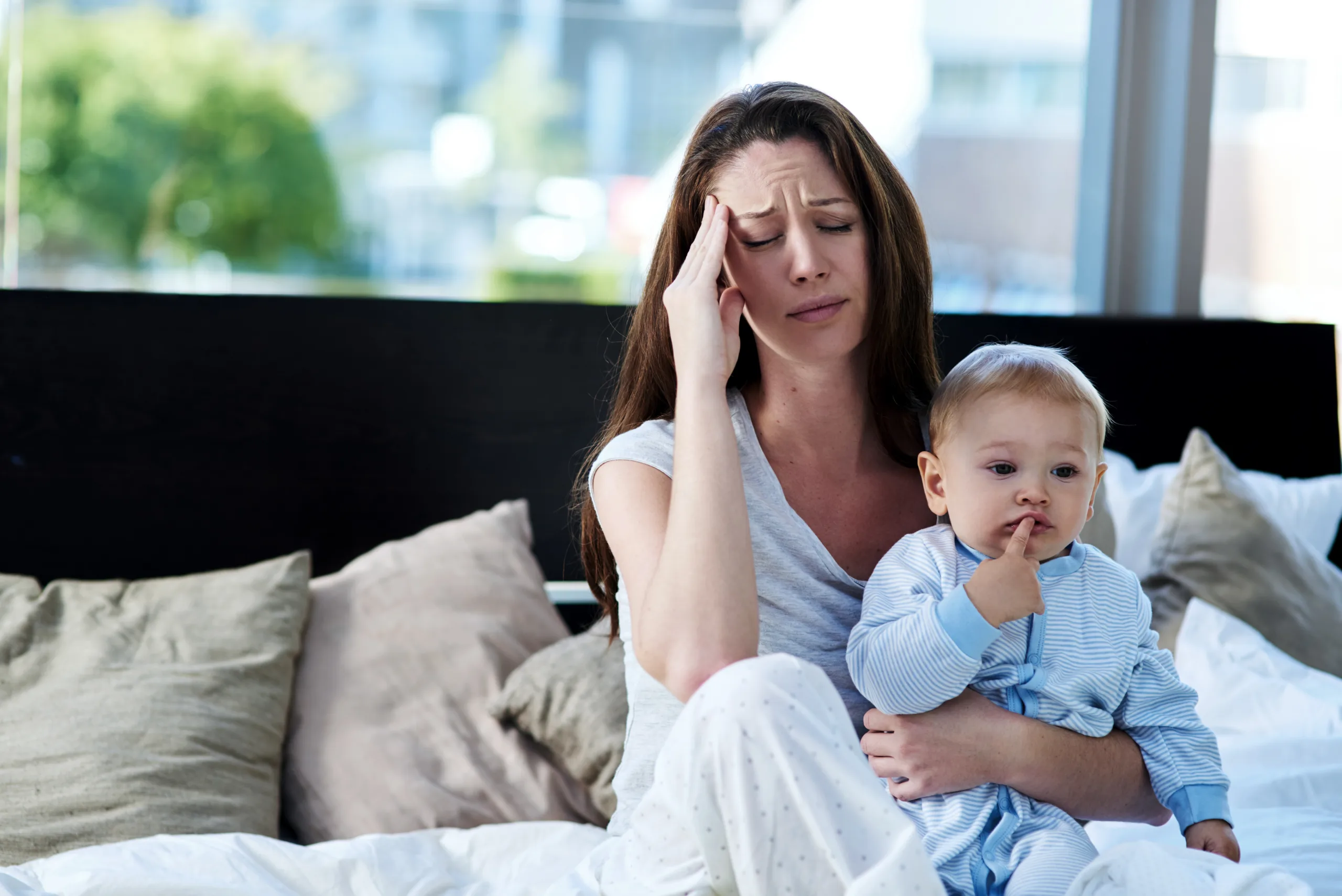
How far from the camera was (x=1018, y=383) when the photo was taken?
4.42ft

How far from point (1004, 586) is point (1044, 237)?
8.03ft

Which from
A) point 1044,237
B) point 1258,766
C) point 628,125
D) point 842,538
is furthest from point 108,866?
point 1044,237

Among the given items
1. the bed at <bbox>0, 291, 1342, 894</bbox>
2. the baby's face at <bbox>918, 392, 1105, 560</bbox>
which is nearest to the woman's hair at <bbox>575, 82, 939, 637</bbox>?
the baby's face at <bbox>918, 392, 1105, 560</bbox>

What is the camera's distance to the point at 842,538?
155 cm

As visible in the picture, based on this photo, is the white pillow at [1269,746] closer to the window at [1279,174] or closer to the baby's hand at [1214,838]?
the baby's hand at [1214,838]

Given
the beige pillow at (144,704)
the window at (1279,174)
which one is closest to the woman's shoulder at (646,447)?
the beige pillow at (144,704)

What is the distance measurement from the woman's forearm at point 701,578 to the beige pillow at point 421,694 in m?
0.80

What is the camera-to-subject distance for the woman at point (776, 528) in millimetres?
1082

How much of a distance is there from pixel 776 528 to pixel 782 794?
465 mm

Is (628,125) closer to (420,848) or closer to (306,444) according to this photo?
(306,444)

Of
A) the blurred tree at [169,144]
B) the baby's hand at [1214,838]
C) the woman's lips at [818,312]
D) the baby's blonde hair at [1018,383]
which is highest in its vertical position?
the blurred tree at [169,144]

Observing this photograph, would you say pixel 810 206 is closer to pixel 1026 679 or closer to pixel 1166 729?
pixel 1026 679

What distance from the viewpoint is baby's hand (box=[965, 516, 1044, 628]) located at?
1.22 meters

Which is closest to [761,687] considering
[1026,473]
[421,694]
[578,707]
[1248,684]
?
[1026,473]
